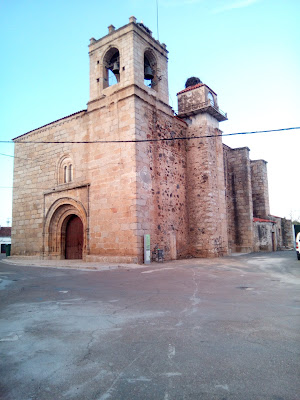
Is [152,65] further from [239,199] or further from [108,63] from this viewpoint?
[239,199]

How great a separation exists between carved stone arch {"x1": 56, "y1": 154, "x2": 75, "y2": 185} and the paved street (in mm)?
11934

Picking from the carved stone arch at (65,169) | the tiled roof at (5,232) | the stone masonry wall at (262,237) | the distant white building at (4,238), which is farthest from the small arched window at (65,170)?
the tiled roof at (5,232)

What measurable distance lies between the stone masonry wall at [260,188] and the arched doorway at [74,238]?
1633 cm

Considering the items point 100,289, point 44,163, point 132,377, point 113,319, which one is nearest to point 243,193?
point 44,163

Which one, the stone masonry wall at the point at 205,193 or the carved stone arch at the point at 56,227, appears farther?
the carved stone arch at the point at 56,227

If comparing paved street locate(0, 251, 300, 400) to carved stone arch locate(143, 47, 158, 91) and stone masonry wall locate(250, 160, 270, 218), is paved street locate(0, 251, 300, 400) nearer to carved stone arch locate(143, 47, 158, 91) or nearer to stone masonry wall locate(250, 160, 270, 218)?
carved stone arch locate(143, 47, 158, 91)

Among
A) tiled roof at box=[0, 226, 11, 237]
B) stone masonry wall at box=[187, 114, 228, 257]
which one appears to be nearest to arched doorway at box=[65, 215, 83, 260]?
stone masonry wall at box=[187, 114, 228, 257]

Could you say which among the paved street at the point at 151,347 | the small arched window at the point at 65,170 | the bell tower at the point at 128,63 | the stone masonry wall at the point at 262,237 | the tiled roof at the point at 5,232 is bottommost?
the paved street at the point at 151,347

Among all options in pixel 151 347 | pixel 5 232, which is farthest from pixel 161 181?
pixel 5 232

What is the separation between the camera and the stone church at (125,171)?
45.4 ft

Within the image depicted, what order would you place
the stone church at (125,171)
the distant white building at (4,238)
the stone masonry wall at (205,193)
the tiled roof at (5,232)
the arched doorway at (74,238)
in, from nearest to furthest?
the stone church at (125,171) → the stone masonry wall at (205,193) → the arched doorway at (74,238) → the distant white building at (4,238) → the tiled roof at (5,232)

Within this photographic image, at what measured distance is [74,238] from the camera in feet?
56.1

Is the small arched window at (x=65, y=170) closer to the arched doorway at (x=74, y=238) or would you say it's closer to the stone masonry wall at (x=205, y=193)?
the arched doorway at (x=74, y=238)

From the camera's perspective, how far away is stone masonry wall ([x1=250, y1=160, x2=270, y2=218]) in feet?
83.9
